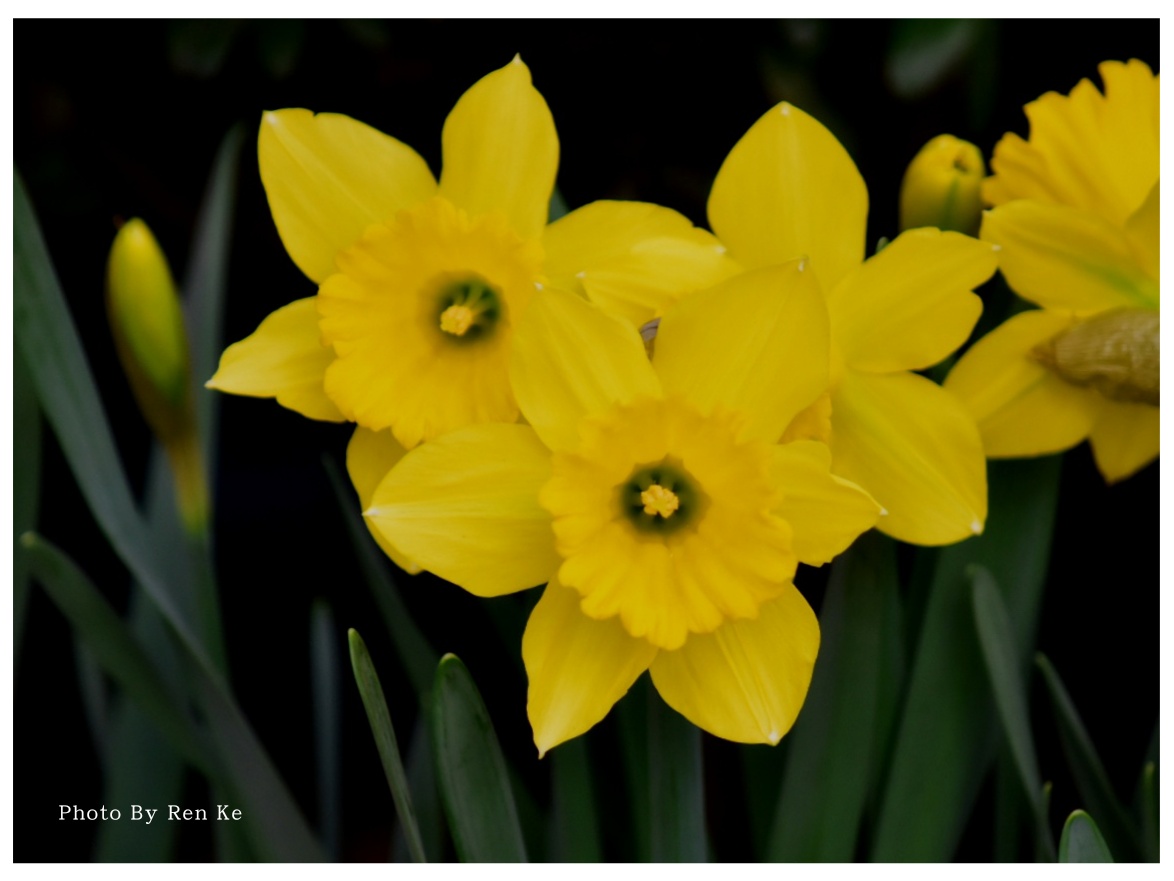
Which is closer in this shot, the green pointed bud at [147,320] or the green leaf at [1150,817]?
the green pointed bud at [147,320]

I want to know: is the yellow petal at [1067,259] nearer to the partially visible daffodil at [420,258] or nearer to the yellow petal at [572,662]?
the partially visible daffodil at [420,258]

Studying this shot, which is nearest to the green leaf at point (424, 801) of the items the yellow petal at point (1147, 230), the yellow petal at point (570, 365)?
the yellow petal at point (570, 365)

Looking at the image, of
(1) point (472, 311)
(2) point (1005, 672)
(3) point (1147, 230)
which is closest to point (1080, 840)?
(2) point (1005, 672)

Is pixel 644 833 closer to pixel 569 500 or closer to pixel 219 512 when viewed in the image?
pixel 569 500

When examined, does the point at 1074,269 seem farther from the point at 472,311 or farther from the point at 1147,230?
the point at 472,311

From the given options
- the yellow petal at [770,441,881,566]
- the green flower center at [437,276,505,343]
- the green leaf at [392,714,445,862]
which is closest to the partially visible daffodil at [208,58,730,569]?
the green flower center at [437,276,505,343]

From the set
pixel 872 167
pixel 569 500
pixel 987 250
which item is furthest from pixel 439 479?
pixel 872 167
